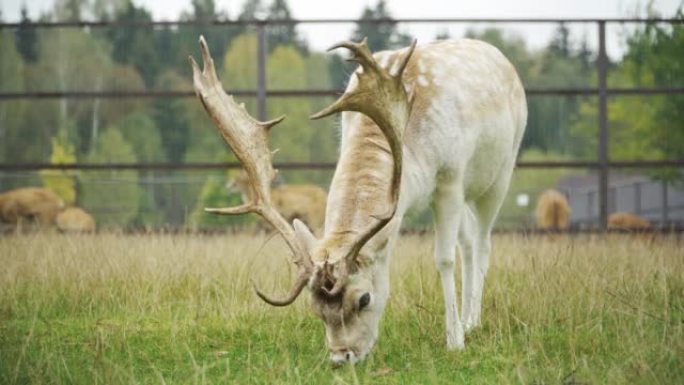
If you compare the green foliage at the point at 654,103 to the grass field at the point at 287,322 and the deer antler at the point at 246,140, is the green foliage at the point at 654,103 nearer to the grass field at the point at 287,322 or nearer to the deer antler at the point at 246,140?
the grass field at the point at 287,322

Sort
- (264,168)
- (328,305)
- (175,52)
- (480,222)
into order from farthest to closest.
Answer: (175,52), (480,222), (264,168), (328,305)

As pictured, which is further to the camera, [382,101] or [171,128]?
[171,128]

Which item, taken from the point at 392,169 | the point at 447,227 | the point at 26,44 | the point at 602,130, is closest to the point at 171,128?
the point at 26,44

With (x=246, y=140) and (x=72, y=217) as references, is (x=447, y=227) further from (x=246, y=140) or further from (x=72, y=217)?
(x=72, y=217)

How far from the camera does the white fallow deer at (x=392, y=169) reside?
4375 mm

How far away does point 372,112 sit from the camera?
4.55 metres

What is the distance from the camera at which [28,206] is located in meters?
17.8

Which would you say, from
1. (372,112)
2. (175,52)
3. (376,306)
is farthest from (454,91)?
(175,52)

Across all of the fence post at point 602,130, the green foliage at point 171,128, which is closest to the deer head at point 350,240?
the fence post at point 602,130

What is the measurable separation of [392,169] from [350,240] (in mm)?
470

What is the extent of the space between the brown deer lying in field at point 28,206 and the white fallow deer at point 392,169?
12.7 metres

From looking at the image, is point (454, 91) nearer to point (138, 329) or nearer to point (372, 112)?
point (372, 112)

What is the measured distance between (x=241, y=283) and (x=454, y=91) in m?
2.05

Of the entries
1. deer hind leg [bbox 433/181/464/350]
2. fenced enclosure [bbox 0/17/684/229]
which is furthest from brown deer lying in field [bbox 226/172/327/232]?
deer hind leg [bbox 433/181/464/350]
